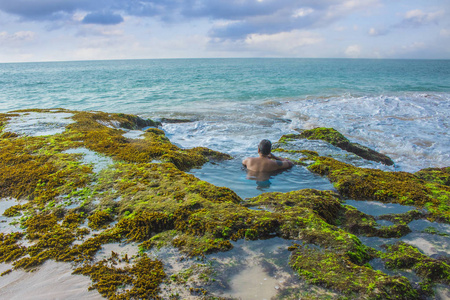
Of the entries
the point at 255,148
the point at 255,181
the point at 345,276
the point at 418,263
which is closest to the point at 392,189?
the point at 418,263

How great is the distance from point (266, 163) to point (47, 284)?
15.9 feet

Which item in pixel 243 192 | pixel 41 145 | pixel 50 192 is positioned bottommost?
pixel 243 192

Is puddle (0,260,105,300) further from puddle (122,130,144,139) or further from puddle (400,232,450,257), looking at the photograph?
puddle (122,130,144,139)

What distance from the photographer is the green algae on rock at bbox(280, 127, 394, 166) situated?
8.64 meters

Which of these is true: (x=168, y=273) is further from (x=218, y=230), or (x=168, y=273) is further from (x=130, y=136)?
(x=130, y=136)

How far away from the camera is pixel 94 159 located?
18.5 feet

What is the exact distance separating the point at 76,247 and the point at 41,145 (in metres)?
4.47

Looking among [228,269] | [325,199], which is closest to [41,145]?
[228,269]

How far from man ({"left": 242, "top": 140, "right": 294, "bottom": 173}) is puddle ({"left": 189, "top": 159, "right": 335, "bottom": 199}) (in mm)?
172

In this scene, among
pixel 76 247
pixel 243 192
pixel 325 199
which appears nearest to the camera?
pixel 76 247

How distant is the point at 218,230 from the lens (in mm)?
3234

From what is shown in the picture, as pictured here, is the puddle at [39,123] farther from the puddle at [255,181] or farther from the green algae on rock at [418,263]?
the green algae on rock at [418,263]

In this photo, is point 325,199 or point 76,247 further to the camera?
point 325,199

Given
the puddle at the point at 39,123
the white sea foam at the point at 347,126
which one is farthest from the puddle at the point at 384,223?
the puddle at the point at 39,123
